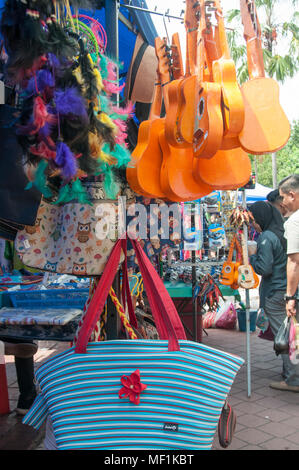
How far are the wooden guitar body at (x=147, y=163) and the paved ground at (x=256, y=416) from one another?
1.76 meters

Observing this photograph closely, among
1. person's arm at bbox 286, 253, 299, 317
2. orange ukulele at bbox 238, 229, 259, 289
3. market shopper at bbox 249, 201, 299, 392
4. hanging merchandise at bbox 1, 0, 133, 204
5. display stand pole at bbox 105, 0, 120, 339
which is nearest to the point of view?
hanging merchandise at bbox 1, 0, 133, 204

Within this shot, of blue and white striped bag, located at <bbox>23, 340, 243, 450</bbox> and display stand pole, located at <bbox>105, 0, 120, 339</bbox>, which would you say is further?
display stand pole, located at <bbox>105, 0, 120, 339</bbox>

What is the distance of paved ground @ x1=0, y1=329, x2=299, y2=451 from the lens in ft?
8.99

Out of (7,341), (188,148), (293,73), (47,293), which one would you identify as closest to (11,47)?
(188,148)

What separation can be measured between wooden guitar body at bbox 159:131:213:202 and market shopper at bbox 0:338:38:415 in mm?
1770

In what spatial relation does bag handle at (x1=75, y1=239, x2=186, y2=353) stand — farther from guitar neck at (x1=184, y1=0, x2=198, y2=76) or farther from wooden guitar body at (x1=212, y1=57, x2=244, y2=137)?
guitar neck at (x1=184, y1=0, x2=198, y2=76)

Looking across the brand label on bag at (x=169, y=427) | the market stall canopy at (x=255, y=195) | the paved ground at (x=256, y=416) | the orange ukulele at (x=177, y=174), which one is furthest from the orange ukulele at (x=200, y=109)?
the market stall canopy at (x=255, y=195)

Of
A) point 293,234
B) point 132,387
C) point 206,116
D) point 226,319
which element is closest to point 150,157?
point 206,116

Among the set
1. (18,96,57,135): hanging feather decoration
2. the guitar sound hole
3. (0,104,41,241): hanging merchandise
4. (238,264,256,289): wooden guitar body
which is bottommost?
(238,264,256,289): wooden guitar body

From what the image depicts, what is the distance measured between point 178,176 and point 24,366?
1.96m

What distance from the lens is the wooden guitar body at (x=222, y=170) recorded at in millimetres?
1793

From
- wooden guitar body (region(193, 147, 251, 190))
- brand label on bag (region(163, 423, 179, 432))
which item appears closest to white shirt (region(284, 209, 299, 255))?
wooden guitar body (region(193, 147, 251, 190))

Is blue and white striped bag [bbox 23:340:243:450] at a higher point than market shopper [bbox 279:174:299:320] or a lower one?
lower

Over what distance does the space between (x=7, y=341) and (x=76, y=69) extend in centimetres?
225
